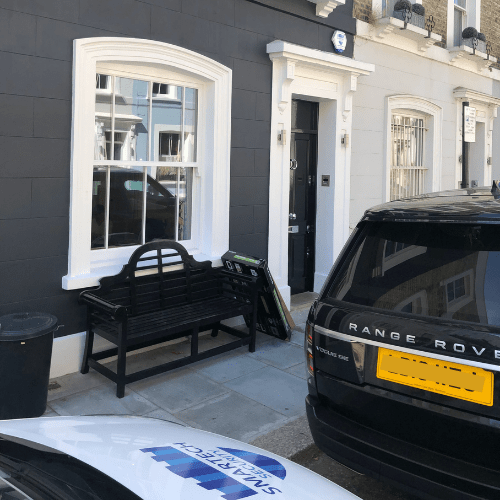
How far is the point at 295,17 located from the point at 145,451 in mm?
6230

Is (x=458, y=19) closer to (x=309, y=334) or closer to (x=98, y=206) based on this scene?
(x=98, y=206)

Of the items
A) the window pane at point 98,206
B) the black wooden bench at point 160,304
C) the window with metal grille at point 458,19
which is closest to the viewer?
the black wooden bench at point 160,304

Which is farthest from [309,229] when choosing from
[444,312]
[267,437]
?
[444,312]

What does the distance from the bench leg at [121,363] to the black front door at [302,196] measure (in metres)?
3.59

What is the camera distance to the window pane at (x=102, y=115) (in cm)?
530

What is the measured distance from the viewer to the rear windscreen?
8.54 ft

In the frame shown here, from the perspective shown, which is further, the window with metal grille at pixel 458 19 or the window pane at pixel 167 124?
the window with metal grille at pixel 458 19

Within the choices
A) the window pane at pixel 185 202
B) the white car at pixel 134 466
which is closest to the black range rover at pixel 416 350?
the white car at pixel 134 466

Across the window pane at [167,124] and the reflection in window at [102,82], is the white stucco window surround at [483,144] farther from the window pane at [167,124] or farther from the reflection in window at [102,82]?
the reflection in window at [102,82]

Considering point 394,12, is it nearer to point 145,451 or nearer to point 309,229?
point 309,229

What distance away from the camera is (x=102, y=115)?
535 cm

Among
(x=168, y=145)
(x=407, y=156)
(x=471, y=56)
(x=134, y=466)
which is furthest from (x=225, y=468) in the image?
(x=471, y=56)

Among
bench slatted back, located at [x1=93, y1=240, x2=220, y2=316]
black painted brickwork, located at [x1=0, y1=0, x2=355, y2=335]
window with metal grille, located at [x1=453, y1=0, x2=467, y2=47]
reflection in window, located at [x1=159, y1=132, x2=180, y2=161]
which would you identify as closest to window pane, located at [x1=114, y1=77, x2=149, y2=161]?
reflection in window, located at [x1=159, y1=132, x2=180, y2=161]

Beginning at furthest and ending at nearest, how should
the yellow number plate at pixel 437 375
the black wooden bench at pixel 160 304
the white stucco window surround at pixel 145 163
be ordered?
the white stucco window surround at pixel 145 163 < the black wooden bench at pixel 160 304 < the yellow number plate at pixel 437 375
